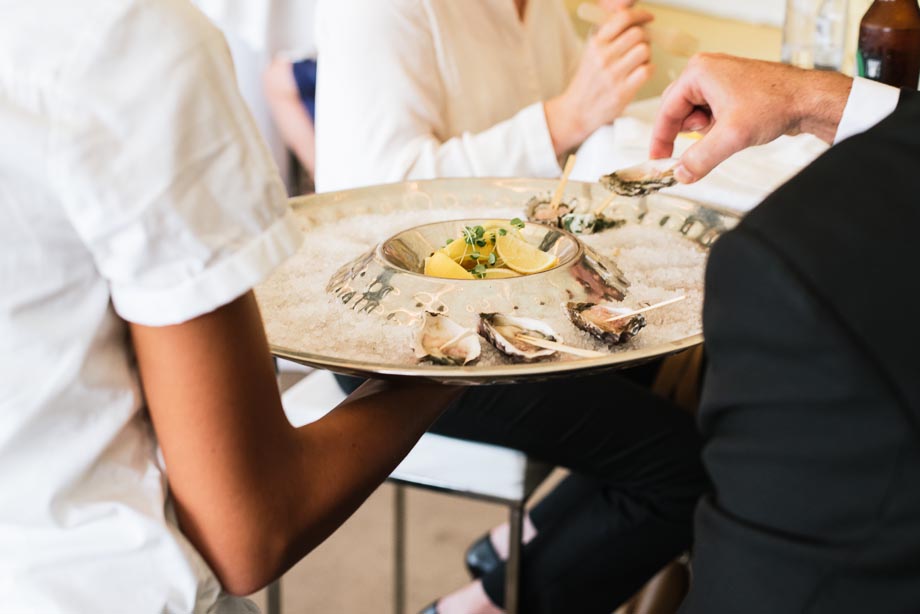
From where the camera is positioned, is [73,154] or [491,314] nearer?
[73,154]

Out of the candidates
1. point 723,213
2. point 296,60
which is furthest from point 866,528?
point 296,60

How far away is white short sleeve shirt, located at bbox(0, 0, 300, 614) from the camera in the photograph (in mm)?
511

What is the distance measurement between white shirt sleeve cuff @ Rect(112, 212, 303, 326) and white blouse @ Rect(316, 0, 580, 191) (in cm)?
71

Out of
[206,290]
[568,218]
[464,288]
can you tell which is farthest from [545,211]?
[206,290]

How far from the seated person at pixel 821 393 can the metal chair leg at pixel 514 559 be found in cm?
60

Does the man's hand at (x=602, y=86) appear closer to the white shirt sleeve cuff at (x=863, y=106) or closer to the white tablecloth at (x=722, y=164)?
the white tablecloth at (x=722, y=164)

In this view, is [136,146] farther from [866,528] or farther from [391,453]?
Result: [866,528]

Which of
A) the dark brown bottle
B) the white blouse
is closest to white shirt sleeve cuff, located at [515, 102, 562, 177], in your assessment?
the white blouse

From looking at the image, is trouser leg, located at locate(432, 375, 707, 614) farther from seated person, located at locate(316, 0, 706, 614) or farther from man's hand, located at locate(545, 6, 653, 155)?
man's hand, located at locate(545, 6, 653, 155)

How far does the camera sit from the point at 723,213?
38.3 inches

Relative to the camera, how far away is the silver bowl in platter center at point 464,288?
760 mm

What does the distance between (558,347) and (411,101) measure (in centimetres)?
71

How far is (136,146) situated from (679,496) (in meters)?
0.90

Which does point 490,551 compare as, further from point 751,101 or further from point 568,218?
point 751,101
